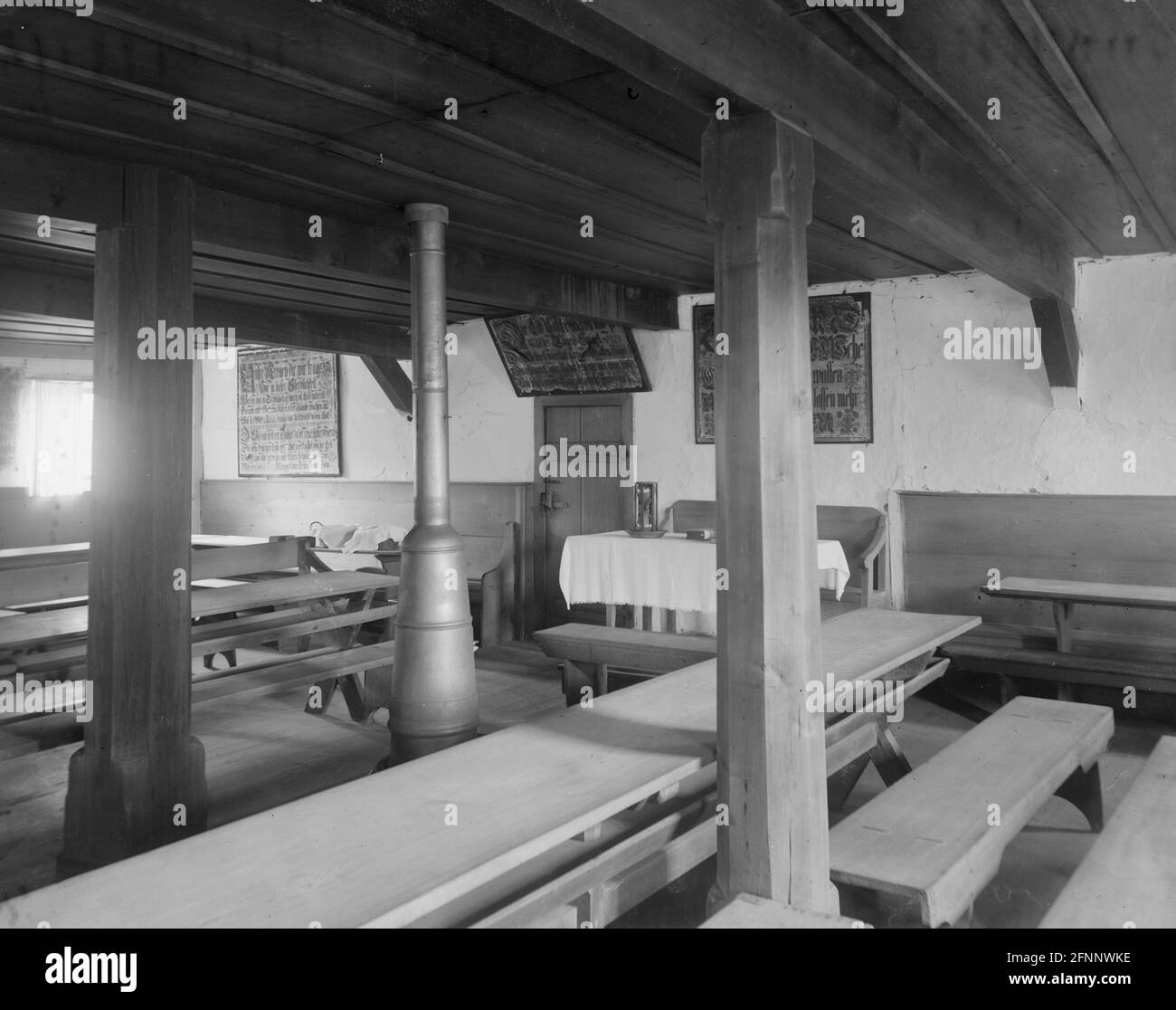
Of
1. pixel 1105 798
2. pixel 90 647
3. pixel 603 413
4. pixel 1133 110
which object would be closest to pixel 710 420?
pixel 603 413

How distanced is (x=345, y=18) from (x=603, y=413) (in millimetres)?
5468

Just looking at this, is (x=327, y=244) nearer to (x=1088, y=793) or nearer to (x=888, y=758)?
(x=888, y=758)

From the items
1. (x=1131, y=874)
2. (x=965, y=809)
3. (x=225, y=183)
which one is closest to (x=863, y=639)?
(x=965, y=809)

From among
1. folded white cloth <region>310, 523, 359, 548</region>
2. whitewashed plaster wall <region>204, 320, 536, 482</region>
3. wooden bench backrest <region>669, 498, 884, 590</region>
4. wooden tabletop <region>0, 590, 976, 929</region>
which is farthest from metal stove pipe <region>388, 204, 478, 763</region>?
folded white cloth <region>310, 523, 359, 548</region>

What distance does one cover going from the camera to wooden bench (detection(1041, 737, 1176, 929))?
2.18 meters

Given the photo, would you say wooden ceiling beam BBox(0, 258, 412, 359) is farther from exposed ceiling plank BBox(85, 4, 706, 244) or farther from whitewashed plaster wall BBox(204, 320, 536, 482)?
exposed ceiling plank BBox(85, 4, 706, 244)

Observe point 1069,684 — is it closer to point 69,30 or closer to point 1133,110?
point 1133,110

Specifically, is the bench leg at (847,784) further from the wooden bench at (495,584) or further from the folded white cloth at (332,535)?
the folded white cloth at (332,535)

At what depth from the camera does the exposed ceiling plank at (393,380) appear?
27.5 ft

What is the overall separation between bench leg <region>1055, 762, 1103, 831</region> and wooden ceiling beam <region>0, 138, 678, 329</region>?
3583 mm

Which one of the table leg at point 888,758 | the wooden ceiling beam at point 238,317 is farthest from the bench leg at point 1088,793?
the wooden ceiling beam at point 238,317
